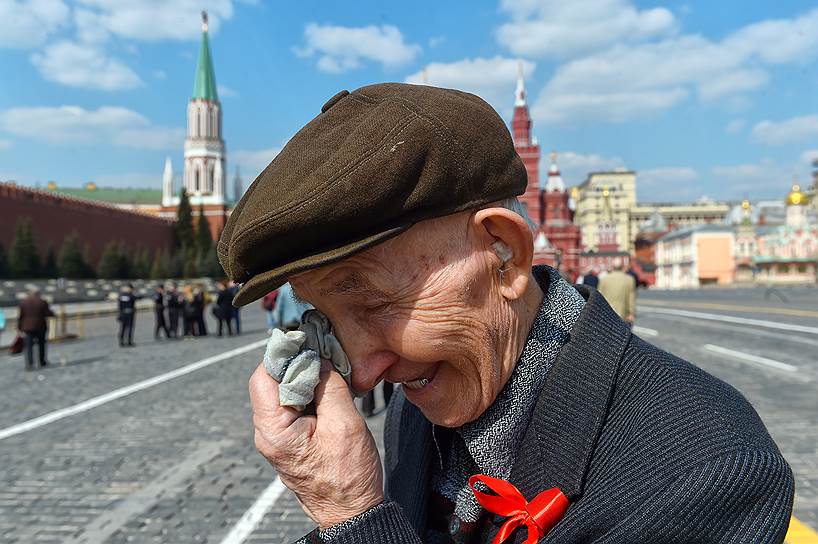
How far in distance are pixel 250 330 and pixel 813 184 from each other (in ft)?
337

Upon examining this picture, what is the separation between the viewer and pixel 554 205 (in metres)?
71.1

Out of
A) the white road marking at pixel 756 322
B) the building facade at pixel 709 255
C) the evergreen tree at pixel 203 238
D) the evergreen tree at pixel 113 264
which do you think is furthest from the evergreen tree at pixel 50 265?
the building facade at pixel 709 255

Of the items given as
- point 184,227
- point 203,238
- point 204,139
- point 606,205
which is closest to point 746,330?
point 203,238

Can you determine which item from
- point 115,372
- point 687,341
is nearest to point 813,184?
point 687,341

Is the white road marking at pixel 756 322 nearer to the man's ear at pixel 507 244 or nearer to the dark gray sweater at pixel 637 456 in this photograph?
the dark gray sweater at pixel 637 456

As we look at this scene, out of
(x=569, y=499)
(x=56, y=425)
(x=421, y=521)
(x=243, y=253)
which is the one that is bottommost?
(x=56, y=425)

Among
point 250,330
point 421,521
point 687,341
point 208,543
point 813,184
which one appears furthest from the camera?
point 813,184

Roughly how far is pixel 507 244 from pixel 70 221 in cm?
5161

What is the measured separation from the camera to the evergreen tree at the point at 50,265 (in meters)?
39.7

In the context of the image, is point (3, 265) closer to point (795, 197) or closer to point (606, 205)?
point (795, 197)

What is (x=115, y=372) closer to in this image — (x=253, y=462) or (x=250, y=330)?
(x=253, y=462)

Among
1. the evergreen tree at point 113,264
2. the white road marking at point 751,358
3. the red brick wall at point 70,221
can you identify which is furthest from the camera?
the evergreen tree at point 113,264

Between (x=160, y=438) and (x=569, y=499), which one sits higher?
(x=569, y=499)

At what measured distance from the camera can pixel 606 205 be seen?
3814 inches
